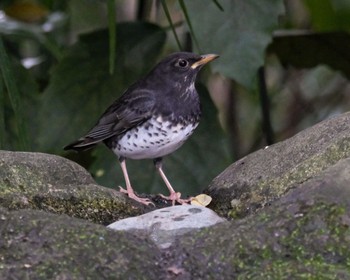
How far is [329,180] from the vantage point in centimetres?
315

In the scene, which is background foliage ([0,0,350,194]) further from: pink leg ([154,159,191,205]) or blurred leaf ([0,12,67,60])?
pink leg ([154,159,191,205])

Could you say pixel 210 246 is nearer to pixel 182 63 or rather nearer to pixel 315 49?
pixel 182 63

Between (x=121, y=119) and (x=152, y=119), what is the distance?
0.56ft

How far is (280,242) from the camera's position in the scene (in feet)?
9.82

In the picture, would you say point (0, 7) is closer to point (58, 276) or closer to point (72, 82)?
point (72, 82)

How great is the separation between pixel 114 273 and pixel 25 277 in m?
0.25

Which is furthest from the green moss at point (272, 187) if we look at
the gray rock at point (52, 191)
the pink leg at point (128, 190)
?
the gray rock at point (52, 191)

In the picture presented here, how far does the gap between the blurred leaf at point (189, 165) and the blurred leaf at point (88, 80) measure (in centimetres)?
23

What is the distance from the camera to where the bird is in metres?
5.27

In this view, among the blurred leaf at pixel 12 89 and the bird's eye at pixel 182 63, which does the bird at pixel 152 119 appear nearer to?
the bird's eye at pixel 182 63

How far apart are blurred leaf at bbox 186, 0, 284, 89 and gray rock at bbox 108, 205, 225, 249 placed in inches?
65.7

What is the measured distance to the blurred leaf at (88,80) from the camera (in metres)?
5.68

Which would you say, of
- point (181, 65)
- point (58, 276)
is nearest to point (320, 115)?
point (181, 65)

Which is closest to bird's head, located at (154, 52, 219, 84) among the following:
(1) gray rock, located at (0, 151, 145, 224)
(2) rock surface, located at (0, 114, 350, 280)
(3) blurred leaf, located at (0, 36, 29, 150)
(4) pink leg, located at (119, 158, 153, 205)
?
(4) pink leg, located at (119, 158, 153, 205)
